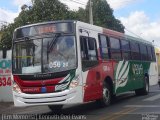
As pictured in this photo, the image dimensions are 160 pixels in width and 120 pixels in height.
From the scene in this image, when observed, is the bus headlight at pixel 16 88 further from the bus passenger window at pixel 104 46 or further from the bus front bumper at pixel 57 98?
the bus passenger window at pixel 104 46

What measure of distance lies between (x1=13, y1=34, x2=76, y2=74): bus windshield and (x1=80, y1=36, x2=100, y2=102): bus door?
49cm

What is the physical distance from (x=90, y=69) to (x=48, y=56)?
1668 mm

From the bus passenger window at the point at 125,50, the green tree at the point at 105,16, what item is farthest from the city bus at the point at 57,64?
the green tree at the point at 105,16

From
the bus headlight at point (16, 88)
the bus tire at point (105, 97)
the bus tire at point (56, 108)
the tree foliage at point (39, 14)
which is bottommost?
the bus tire at point (56, 108)

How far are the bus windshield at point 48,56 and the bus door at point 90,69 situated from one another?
1.62ft

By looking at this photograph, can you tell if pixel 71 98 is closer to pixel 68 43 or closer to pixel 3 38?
pixel 68 43

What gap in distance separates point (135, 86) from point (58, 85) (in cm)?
772

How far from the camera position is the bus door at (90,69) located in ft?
44.3

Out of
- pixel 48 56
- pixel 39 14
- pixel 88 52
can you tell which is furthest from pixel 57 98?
pixel 39 14

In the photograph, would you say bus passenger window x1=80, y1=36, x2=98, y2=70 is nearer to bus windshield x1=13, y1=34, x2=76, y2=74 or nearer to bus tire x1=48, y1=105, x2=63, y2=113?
bus windshield x1=13, y1=34, x2=76, y2=74

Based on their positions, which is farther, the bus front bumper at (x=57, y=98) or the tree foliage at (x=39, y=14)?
the tree foliage at (x=39, y=14)

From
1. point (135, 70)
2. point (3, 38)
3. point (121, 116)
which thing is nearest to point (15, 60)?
point (121, 116)

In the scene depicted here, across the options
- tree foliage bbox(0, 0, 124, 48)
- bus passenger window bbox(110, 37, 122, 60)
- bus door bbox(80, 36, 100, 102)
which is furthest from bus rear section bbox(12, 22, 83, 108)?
tree foliage bbox(0, 0, 124, 48)

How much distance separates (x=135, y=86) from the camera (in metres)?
19.9
